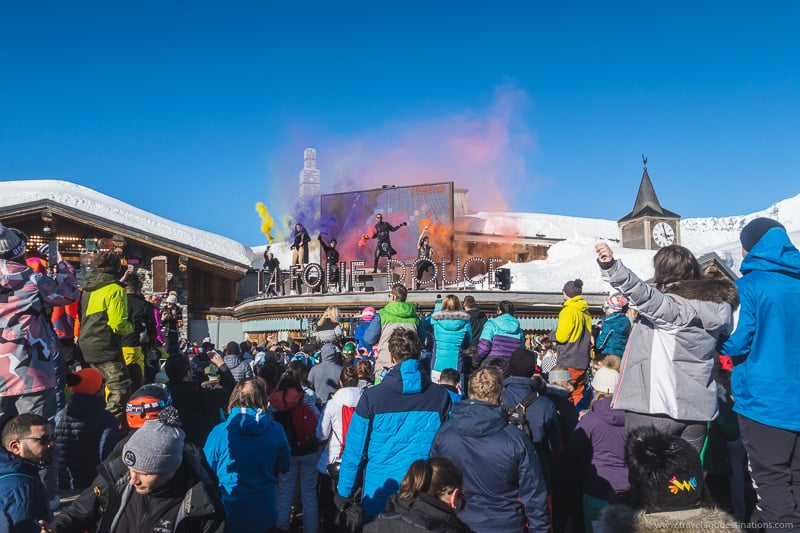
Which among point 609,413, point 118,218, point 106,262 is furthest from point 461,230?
point 609,413

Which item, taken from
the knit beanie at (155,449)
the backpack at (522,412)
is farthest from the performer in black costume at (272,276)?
the knit beanie at (155,449)

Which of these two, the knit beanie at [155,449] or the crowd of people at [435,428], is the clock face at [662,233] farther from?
the knit beanie at [155,449]

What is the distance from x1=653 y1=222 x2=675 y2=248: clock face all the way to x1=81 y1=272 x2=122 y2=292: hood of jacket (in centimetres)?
4392

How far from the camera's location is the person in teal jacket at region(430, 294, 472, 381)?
7562mm

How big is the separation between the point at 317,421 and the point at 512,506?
8.78 feet

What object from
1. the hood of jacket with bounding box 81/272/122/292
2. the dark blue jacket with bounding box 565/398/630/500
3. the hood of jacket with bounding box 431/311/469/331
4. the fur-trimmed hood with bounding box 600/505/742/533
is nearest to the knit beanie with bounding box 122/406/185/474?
the fur-trimmed hood with bounding box 600/505/742/533

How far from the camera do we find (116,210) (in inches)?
1441

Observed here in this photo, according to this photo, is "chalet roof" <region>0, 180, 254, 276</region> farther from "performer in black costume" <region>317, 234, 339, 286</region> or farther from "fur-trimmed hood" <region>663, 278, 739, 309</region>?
"fur-trimmed hood" <region>663, 278, 739, 309</region>

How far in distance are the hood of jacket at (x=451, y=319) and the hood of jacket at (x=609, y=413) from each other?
8.51 feet

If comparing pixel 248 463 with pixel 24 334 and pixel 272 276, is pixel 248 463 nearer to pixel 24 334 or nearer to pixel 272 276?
pixel 24 334

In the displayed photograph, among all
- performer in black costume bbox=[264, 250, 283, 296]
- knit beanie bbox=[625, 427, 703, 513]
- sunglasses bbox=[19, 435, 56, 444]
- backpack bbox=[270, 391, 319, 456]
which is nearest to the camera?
knit beanie bbox=[625, 427, 703, 513]

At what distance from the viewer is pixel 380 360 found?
761 cm

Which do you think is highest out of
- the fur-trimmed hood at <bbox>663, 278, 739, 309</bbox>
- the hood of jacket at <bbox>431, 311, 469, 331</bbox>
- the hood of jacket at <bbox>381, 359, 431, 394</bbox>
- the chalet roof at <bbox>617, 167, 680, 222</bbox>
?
the chalet roof at <bbox>617, 167, 680, 222</bbox>

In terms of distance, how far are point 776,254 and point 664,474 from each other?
1.66m
